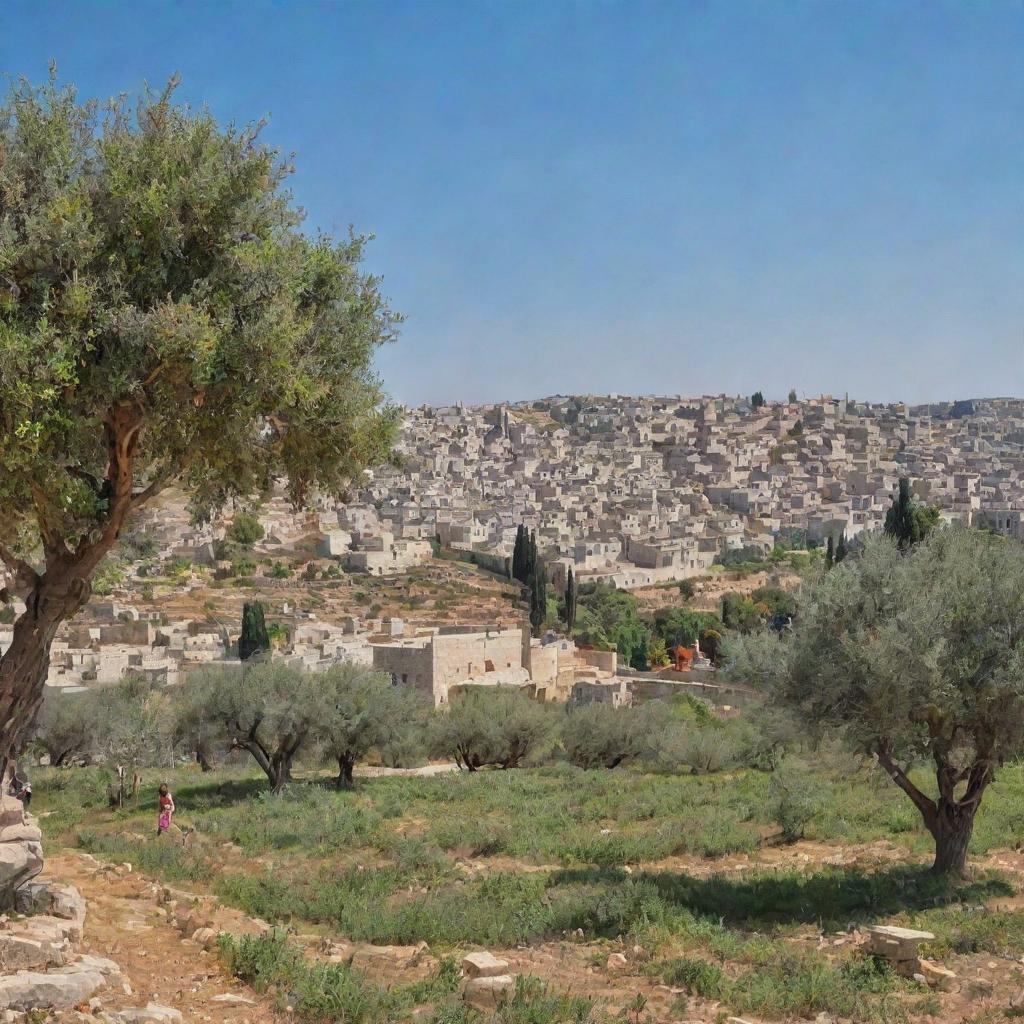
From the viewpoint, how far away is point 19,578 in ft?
26.7

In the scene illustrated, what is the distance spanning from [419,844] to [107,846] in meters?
3.31

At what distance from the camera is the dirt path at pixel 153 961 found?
20.1 feet

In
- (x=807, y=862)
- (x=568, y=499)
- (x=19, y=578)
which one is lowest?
(x=807, y=862)

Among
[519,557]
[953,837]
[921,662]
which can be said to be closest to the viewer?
[921,662]

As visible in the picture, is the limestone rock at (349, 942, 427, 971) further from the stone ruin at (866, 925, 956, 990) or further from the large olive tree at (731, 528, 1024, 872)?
the large olive tree at (731, 528, 1024, 872)

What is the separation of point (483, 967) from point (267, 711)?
13.1m

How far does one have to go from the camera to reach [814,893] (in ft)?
32.2

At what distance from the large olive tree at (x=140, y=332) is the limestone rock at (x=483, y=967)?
11.4 feet

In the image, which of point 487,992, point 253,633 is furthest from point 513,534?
point 487,992

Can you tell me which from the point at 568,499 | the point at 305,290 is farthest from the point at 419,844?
the point at 568,499

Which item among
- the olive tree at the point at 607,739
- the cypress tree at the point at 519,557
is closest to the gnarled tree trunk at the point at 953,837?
the olive tree at the point at 607,739

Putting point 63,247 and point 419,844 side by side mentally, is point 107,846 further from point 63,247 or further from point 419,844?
point 63,247

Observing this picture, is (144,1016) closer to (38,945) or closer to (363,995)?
(38,945)

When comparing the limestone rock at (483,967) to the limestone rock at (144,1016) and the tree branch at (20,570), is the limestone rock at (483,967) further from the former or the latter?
the tree branch at (20,570)
